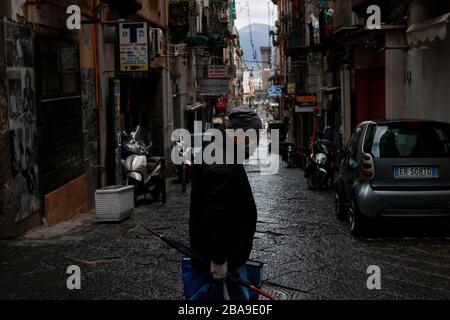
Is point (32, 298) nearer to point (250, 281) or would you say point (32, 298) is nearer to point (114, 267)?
point (114, 267)

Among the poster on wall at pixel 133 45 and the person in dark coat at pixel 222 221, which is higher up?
the poster on wall at pixel 133 45

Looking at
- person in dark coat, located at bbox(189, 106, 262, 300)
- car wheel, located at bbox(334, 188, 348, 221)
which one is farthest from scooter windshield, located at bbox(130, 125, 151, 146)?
person in dark coat, located at bbox(189, 106, 262, 300)

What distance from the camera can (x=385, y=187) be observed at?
9.06 metres

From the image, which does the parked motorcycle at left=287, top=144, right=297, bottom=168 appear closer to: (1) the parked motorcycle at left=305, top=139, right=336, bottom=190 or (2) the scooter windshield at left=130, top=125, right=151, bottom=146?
(1) the parked motorcycle at left=305, top=139, right=336, bottom=190

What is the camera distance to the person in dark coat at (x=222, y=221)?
170 inches

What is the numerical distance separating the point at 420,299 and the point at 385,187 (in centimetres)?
300

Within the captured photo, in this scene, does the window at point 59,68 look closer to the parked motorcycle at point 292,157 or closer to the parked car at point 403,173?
the parked car at point 403,173

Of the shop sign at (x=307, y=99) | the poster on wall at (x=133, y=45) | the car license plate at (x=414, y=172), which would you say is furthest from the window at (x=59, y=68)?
the shop sign at (x=307, y=99)

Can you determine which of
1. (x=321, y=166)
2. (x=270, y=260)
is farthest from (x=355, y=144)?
(x=321, y=166)

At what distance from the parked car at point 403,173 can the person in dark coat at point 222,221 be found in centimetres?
483

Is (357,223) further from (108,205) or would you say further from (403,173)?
(108,205)

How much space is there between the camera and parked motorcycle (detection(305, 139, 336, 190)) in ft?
58.3

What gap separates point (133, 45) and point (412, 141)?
8.40 meters

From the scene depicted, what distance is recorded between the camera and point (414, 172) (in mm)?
9016
